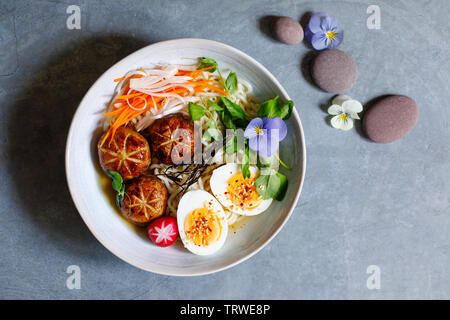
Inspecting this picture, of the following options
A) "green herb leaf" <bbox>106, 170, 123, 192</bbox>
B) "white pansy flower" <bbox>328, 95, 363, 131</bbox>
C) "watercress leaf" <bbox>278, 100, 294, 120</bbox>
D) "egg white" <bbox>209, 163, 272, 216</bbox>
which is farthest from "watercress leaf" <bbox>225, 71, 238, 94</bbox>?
"green herb leaf" <bbox>106, 170, 123, 192</bbox>

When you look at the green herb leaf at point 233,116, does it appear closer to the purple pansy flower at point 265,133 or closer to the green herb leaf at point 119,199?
the purple pansy flower at point 265,133

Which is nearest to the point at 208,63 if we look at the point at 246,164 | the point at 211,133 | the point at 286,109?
the point at 211,133

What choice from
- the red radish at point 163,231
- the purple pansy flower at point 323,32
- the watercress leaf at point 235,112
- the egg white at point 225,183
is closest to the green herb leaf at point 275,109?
the watercress leaf at point 235,112

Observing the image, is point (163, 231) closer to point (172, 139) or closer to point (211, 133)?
point (172, 139)

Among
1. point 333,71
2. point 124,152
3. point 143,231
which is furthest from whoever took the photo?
point 333,71

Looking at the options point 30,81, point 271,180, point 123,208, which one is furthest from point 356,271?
point 30,81
